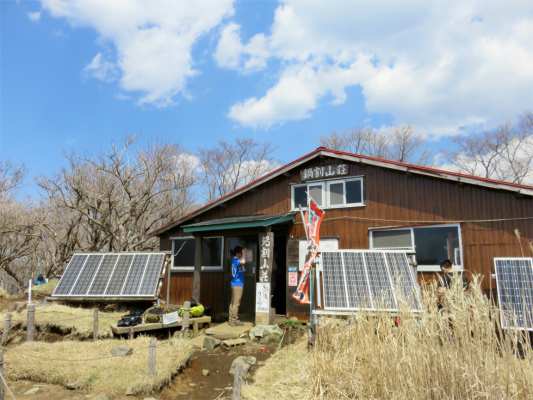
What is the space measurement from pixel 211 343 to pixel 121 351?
1860 millimetres

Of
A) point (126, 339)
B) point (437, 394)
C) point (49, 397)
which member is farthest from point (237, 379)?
point (126, 339)

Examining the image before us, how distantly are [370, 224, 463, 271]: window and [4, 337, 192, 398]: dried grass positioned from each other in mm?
5850

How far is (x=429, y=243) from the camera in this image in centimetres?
947

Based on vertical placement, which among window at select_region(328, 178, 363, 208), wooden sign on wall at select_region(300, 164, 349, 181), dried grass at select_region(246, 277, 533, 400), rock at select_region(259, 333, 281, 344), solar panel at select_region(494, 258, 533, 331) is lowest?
rock at select_region(259, 333, 281, 344)

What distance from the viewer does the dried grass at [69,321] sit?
343 inches

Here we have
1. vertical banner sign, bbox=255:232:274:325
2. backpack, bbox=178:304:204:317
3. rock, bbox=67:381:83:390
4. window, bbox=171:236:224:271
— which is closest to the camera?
rock, bbox=67:381:83:390

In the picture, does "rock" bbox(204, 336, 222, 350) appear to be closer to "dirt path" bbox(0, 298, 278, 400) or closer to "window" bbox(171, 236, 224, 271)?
"dirt path" bbox(0, 298, 278, 400)

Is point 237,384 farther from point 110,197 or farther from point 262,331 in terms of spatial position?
point 110,197

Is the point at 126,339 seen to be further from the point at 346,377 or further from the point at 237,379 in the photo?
the point at 346,377

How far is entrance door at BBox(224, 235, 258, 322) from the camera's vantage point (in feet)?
39.3

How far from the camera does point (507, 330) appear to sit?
3.13 meters

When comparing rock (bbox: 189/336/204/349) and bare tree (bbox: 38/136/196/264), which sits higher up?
bare tree (bbox: 38/136/196/264)

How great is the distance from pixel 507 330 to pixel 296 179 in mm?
8851

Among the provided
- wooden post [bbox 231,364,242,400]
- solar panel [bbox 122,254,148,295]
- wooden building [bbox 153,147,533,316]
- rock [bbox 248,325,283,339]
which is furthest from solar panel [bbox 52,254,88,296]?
wooden post [bbox 231,364,242,400]
